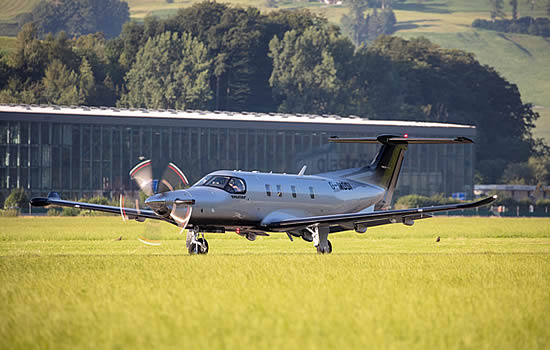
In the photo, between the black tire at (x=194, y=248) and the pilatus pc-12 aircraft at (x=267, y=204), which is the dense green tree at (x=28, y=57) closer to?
the pilatus pc-12 aircraft at (x=267, y=204)

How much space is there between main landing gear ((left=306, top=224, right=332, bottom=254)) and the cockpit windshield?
3001mm

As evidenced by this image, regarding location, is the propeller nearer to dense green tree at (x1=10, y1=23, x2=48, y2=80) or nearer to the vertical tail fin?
the vertical tail fin

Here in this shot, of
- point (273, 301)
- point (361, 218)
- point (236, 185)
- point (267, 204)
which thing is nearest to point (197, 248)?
point (236, 185)

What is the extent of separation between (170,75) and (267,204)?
5689 inches

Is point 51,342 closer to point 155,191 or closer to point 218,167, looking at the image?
point 155,191

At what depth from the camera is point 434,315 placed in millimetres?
18391

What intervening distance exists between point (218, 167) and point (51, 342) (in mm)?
104412

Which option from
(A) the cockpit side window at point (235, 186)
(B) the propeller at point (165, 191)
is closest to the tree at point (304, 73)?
(A) the cockpit side window at point (235, 186)

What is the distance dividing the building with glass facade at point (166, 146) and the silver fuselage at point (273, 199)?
248ft

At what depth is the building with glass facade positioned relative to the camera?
369ft

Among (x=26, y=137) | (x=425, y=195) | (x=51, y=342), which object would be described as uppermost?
(x=51, y=342)

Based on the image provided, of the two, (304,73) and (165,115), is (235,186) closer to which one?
(165,115)

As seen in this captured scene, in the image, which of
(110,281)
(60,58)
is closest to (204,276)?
(110,281)

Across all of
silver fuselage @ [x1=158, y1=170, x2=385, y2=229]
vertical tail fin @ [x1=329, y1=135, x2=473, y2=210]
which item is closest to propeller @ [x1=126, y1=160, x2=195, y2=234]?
silver fuselage @ [x1=158, y1=170, x2=385, y2=229]
